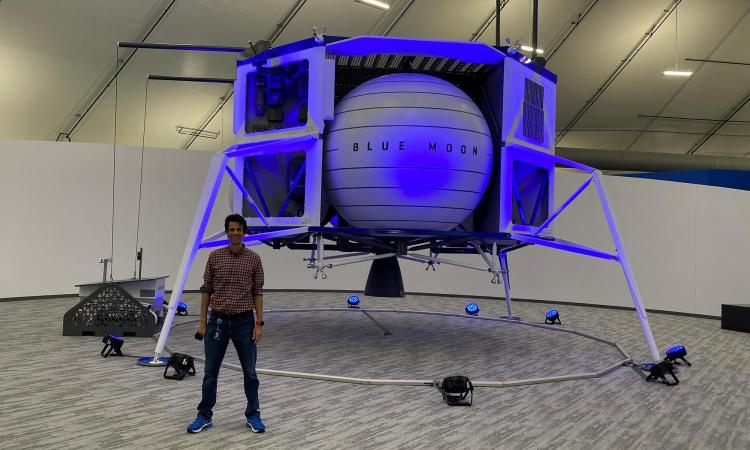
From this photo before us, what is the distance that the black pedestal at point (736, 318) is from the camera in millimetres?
12078

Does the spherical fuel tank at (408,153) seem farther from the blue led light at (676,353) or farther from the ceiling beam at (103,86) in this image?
the ceiling beam at (103,86)

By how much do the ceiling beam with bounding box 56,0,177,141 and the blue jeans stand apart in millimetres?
11262

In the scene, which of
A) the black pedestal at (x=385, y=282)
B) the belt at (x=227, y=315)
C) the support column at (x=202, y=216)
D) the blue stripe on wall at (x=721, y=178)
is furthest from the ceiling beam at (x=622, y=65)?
the belt at (x=227, y=315)

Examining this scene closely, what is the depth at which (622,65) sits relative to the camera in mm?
18969

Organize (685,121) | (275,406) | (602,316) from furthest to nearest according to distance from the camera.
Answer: (685,121) < (602,316) < (275,406)

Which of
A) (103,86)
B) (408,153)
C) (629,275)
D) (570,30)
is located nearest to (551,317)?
(629,275)

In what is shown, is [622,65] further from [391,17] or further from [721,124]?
[391,17]

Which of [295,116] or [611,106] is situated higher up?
[611,106]

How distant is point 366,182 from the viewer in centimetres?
751

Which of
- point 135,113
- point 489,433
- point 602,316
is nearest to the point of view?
point 489,433

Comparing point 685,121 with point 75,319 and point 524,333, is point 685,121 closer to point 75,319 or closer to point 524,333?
point 524,333

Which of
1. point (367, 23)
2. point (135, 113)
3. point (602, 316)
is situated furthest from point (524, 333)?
point (135, 113)

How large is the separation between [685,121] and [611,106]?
260 centimetres

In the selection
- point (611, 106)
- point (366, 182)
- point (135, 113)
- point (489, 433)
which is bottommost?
point (489, 433)
